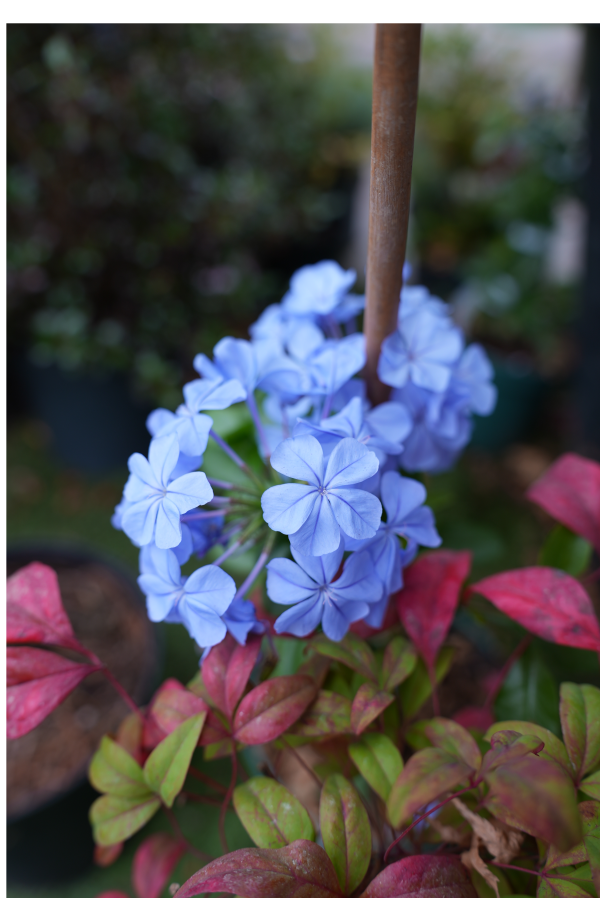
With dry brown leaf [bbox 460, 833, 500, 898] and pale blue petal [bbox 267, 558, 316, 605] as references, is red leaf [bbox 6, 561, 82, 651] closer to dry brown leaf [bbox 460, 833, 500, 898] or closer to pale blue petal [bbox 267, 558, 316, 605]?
pale blue petal [bbox 267, 558, 316, 605]

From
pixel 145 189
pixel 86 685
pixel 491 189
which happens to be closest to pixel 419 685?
pixel 86 685

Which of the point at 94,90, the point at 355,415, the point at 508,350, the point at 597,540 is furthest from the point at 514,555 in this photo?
the point at 94,90

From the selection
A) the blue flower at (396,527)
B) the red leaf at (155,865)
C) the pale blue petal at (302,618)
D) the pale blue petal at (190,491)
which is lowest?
the red leaf at (155,865)

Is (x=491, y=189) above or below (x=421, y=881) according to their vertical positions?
above

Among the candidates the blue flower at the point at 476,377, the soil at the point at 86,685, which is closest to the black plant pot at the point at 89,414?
Answer: the soil at the point at 86,685

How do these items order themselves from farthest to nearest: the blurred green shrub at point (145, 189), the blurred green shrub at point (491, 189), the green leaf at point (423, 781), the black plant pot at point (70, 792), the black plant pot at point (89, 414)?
the blurred green shrub at point (491, 189), the black plant pot at point (89, 414), the blurred green shrub at point (145, 189), the black plant pot at point (70, 792), the green leaf at point (423, 781)

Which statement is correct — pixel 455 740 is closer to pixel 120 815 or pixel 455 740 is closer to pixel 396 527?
pixel 396 527

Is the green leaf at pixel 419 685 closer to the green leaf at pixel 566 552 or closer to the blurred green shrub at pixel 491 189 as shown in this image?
the green leaf at pixel 566 552
